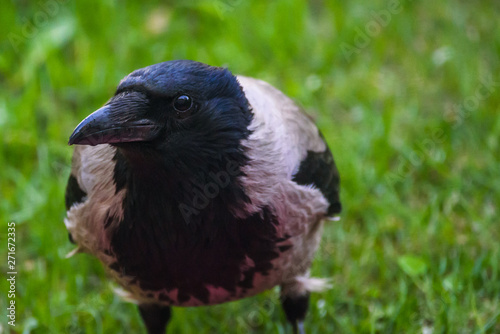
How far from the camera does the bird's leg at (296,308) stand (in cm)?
357

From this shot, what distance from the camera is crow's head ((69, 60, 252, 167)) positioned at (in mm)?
2502

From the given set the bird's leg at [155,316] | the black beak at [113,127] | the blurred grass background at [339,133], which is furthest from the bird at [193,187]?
the blurred grass background at [339,133]

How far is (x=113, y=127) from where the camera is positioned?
249 cm

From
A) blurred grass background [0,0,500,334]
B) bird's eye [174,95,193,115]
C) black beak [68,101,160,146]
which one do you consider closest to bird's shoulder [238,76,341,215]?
bird's eye [174,95,193,115]

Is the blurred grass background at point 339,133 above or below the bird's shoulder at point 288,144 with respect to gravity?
below

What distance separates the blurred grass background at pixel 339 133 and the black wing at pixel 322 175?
782mm

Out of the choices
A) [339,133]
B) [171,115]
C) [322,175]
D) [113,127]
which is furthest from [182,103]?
[339,133]

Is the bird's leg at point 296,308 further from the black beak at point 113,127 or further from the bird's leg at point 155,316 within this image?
the black beak at point 113,127

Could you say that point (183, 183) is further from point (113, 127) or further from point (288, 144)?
point (288, 144)

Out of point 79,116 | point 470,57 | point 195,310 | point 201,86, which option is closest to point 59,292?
point 195,310

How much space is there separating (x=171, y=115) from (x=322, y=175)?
988mm

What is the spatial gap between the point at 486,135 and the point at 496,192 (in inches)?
23.7

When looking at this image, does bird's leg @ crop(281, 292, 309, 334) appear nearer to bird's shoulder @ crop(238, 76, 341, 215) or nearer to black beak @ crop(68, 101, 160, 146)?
bird's shoulder @ crop(238, 76, 341, 215)

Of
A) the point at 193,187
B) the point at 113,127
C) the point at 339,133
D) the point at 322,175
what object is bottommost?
the point at 339,133
